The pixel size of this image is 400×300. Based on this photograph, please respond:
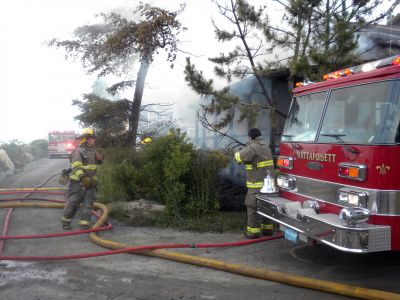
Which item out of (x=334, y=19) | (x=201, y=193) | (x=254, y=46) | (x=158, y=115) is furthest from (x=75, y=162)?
(x=158, y=115)

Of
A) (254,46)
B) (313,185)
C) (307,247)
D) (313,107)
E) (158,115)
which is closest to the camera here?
(313,185)

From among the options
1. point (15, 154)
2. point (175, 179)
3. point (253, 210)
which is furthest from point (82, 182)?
point (15, 154)

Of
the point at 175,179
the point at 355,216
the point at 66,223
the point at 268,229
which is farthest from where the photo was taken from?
the point at 175,179

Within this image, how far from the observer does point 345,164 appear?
12.8ft

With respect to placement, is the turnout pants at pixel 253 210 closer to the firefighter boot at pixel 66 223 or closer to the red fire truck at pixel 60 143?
the firefighter boot at pixel 66 223

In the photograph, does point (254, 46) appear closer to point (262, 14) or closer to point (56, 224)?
point (262, 14)

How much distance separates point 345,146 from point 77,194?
4285 mm

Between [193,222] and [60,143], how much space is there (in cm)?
1810

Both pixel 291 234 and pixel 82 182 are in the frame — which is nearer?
pixel 291 234

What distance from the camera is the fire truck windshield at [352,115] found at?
3605 mm

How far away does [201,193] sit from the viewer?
23.5 ft

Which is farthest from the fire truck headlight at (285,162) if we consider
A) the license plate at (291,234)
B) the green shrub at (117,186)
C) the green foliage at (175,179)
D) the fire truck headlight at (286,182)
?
the green shrub at (117,186)

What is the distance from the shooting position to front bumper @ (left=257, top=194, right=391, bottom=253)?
3.44 meters

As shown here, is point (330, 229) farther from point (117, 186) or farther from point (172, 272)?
point (117, 186)
